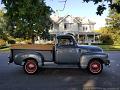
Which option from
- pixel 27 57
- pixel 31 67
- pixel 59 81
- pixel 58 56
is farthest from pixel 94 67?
pixel 27 57

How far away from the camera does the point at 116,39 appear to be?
217ft

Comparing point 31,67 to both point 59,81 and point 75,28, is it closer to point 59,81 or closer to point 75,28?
point 59,81

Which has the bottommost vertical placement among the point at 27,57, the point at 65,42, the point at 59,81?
the point at 59,81

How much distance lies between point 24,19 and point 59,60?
34.1 m

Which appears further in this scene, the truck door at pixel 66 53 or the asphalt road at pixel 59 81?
the truck door at pixel 66 53

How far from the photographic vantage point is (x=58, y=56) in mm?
15461

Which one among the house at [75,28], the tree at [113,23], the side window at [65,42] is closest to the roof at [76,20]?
the house at [75,28]

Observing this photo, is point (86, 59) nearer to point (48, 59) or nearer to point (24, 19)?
point (48, 59)

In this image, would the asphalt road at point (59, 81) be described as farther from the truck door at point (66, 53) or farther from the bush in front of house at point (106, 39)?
the bush in front of house at point (106, 39)

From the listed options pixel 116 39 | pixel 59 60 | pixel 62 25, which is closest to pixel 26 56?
pixel 59 60

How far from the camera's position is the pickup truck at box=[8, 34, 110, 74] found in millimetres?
15383

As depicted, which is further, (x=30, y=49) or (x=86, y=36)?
(x=86, y=36)

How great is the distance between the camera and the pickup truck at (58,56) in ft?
50.5

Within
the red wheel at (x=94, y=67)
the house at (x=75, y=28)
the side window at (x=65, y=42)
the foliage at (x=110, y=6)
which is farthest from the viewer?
the house at (x=75, y=28)
